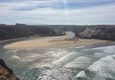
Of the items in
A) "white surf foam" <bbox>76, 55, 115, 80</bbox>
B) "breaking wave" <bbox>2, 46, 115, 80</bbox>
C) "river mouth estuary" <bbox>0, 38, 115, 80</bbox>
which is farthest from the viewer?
"breaking wave" <bbox>2, 46, 115, 80</bbox>

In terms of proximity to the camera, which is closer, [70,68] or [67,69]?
[67,69]

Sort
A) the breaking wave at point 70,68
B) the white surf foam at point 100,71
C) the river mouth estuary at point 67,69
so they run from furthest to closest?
1. the breaking wave at point 70,68
2. the river mouth estuary at point 67,69
3. the white surf foam at point 100,71

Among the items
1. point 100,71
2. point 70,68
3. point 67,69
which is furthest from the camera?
point 70,68

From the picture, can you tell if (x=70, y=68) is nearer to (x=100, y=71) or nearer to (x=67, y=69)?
(x=67, y=69)

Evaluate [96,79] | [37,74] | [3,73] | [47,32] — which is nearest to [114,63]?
[96,79]

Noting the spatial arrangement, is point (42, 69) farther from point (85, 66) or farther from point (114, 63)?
point (114, 63)

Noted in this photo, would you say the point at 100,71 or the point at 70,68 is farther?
the point at 70,68

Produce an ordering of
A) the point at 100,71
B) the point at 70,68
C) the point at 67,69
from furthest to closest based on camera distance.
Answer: the point at 70,68 → the point at 67,69 → the point at 100,71

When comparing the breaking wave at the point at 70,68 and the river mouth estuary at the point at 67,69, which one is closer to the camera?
the river mouth estuary at the point at 67,69

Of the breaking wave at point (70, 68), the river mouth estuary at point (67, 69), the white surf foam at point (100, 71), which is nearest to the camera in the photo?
the white surf foam at point (100, 71)

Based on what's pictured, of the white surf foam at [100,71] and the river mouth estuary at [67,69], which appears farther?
the river mouth estuary at [67,69]

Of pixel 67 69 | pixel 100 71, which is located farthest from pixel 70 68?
pixel 100 71
